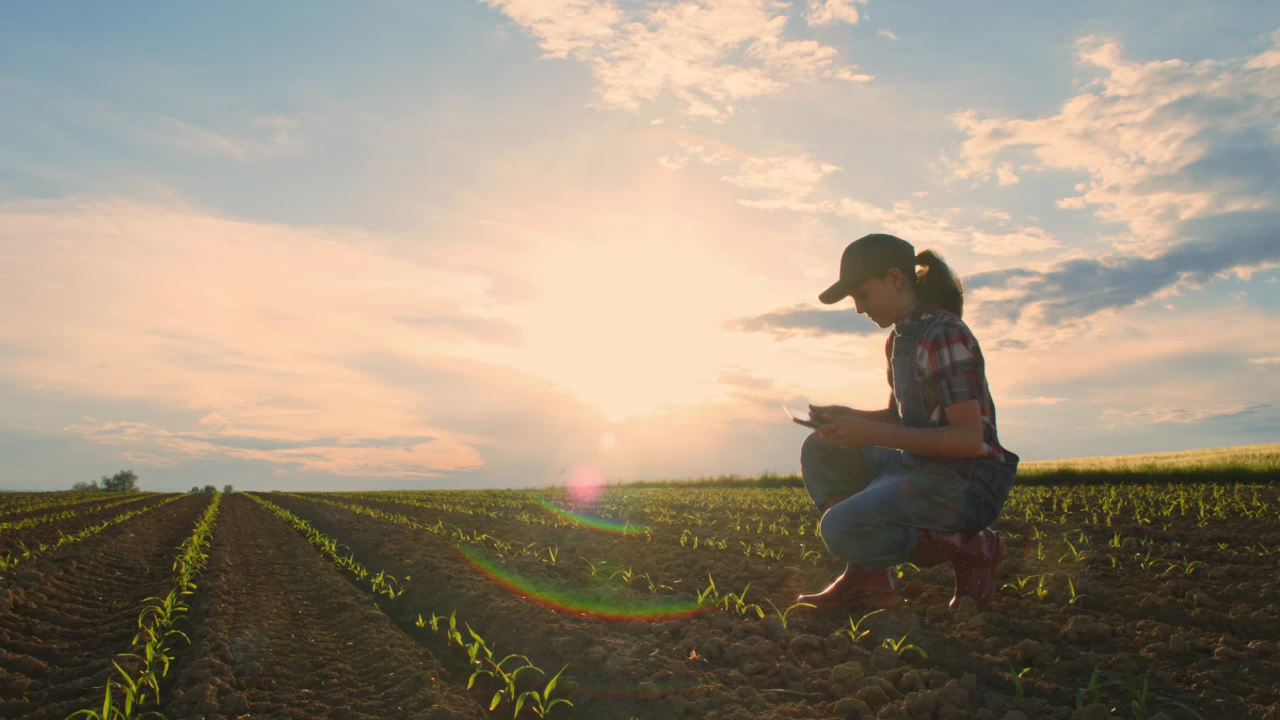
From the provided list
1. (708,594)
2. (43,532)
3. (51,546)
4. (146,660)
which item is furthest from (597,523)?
(43,532)

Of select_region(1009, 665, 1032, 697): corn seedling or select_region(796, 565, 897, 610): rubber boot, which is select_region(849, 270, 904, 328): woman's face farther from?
select_region(1009, 665, 1032, 697): corn seedling

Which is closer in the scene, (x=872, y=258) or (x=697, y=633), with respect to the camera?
(x=872, y=258)

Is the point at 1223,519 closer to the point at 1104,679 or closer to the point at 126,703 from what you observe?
the point at 1104,679

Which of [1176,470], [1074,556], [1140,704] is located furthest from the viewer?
[1176,470]

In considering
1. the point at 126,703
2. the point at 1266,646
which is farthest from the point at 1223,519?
the point at 126,703

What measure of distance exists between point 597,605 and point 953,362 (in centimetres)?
293

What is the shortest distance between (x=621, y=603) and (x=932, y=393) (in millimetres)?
2541

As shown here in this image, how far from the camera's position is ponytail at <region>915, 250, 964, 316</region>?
385 cm

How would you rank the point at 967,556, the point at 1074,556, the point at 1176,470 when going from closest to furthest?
the point at 967,556, the point at 1074,556, the point at 1176,470

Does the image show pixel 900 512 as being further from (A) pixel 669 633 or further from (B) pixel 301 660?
(B) pixel 301 660

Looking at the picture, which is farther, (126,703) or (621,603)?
(621,603)

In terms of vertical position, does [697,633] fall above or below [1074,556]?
below

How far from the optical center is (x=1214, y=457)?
1786 cm

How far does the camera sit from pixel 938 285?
385 centimetres
